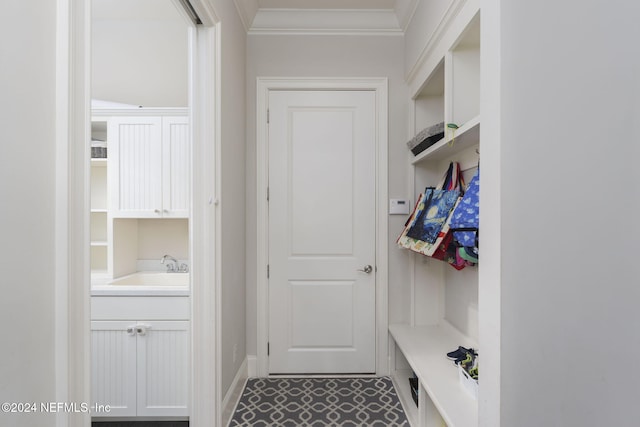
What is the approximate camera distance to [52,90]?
69 centimetres

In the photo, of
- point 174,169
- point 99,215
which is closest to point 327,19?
point 174,169

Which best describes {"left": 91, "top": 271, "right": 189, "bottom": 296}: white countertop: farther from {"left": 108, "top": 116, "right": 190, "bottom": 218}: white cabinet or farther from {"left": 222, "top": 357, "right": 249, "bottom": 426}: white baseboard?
{"left": 222, "top": 357, "right": 249, "bottom": 426}: white baseboard

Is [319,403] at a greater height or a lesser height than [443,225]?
lesser

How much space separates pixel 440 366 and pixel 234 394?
1.33 meters

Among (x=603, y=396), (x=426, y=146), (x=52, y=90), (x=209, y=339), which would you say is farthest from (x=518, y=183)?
(x=209, y=339)

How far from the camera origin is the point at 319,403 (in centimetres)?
214

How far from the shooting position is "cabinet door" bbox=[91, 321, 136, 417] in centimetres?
186

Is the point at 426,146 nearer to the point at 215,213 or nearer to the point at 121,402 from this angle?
the point at 215,213

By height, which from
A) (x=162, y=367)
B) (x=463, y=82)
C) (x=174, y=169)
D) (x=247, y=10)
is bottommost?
(x=162, y=367)

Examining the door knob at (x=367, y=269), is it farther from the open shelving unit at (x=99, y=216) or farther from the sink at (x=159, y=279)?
the open shelving unit at (x=99, y=216)

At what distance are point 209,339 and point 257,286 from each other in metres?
0.86

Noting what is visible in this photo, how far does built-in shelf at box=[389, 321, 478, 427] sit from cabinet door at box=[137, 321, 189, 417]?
131 centimetres

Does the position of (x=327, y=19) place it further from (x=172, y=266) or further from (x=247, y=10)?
(x=172, y=266)

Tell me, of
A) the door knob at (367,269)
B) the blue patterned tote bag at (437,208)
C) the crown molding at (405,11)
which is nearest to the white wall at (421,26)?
the crown molding at (405,11)
